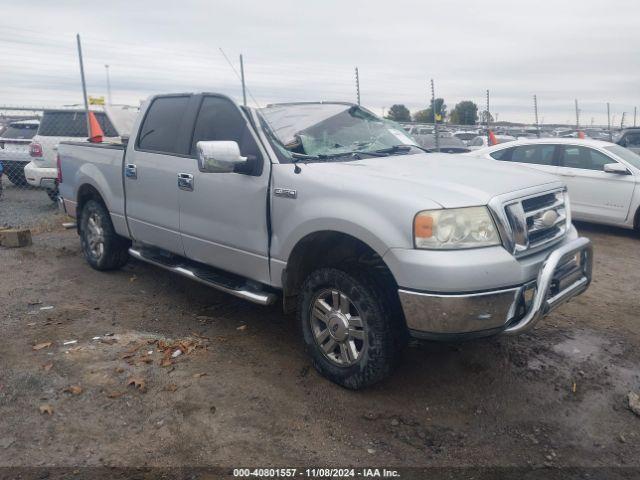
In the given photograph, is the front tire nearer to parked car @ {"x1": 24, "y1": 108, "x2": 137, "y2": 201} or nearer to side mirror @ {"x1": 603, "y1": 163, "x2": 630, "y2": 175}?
side mirror @ {"x1": 603, "y1": 163, "x2": 630, "y2": 175}

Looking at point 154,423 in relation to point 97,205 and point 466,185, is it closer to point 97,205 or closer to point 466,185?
point 466,185

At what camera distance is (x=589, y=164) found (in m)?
8.83

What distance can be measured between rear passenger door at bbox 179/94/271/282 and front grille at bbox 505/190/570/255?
168 centimetres

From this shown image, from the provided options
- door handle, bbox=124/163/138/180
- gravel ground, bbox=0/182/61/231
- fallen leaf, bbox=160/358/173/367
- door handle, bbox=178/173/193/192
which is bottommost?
fallen leaf, bbox=160/358/173/367

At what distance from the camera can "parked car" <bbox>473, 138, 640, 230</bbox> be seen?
8.37 meters

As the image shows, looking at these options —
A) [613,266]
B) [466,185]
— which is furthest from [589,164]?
[466,185]

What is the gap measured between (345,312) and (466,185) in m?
1.09

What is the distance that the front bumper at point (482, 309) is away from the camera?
3.13 m

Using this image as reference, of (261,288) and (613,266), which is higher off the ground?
(261,288)

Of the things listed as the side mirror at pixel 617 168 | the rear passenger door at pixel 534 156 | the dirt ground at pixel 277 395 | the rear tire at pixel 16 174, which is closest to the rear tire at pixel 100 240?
the dirt ground at pixel 277 395

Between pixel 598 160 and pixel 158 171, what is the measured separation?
6750 mm

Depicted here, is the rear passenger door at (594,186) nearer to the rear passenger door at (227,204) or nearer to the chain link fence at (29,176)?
the rear passenger door at (227,204)

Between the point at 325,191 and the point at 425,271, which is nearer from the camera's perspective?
the point at 425,271

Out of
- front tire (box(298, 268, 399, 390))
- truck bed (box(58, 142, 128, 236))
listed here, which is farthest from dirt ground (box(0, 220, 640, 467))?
truck bed (box(58, 142, 128, 236))
